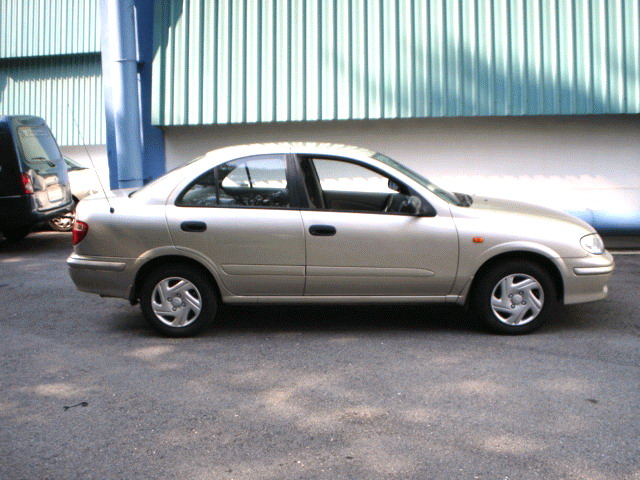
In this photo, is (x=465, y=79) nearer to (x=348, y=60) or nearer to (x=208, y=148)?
(x=348, y=60)

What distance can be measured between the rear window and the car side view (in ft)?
18.3

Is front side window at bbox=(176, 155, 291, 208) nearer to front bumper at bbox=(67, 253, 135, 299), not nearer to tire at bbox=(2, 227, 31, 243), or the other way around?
front bumper at bbox=(67, 253, 135, 299)

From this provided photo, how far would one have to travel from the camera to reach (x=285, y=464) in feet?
15.9

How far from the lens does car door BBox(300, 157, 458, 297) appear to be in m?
7.45

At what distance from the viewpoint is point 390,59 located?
1255 cm

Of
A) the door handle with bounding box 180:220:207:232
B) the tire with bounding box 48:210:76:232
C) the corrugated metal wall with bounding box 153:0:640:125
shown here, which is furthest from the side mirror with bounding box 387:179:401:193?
the tire with bounding box 48:210:76:232

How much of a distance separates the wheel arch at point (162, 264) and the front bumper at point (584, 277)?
9.25 ft

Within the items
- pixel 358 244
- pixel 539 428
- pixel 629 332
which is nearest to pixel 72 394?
pixel 358 244

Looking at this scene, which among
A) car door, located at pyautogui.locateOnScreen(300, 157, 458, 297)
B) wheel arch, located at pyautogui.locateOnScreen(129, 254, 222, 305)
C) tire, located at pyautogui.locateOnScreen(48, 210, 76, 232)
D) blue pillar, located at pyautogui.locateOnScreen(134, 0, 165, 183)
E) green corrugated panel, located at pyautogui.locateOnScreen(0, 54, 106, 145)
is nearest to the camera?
car door, located at pyautogui.locateOnScreen(300, 157, 458, 297)

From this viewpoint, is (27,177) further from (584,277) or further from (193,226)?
(584,277)

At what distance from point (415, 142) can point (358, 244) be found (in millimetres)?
5774

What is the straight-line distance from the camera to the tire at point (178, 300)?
24.7ft

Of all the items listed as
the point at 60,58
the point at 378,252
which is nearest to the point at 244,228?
the point at 378,252

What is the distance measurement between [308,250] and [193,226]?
938 millimetres
